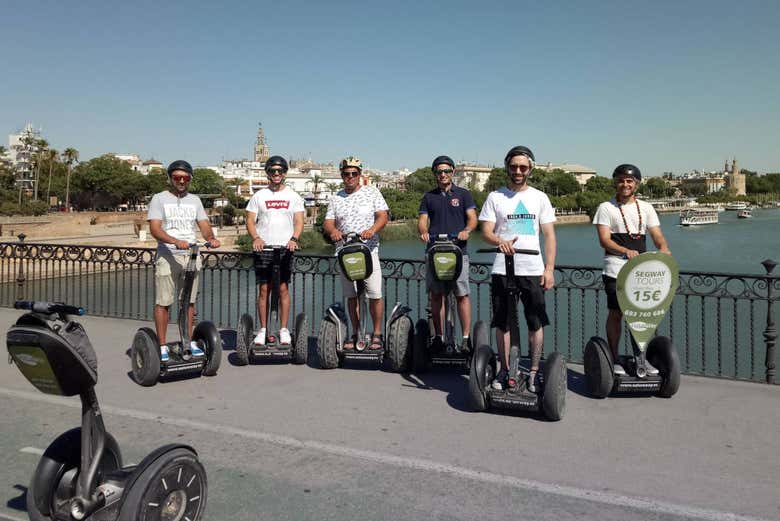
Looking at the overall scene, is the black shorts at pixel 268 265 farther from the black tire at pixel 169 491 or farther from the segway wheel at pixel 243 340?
the black tire at pixel 169 491

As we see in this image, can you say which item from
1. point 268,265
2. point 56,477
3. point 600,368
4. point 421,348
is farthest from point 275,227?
point 56,477

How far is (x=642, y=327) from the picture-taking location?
5.04 m

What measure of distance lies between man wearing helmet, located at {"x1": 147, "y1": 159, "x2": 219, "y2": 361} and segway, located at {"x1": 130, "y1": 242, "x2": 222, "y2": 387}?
0.24ft

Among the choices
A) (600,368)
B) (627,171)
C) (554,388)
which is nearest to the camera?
(554,388)

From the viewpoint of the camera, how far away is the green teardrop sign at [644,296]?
5000 mm

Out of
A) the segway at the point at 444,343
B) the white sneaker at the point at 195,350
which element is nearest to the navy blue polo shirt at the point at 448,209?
the segway at the point at 444,343

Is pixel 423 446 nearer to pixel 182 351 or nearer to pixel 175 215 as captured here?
pixel 182 351

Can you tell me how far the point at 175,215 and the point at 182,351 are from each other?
4.01 ft

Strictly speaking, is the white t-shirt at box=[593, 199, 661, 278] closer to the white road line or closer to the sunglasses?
the sunglasses

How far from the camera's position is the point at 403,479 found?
3.51 metres

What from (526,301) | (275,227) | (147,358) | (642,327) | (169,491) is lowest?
(169,491)

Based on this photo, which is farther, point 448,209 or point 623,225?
point 448,209

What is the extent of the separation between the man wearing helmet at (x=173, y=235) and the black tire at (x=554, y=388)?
3.06 meters

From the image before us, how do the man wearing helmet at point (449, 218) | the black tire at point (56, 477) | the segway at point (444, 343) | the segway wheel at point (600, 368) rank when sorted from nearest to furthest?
the black tire at point (56, 477) → the segway wheel at point (600, 368) → the segway at point (444, 343) → the man wearing helmet at point (449, 218)
